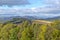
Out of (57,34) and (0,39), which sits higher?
(57,34)

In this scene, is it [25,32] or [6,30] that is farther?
[6,30]

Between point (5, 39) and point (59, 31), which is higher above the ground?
point (59, 31)

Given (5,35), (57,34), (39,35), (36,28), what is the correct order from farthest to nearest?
(5,35) < (36,28) < (39,35) < (57,34)

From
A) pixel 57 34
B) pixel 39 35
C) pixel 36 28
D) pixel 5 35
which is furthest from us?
pixel 5 35

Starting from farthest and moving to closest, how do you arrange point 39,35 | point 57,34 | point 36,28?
point 36,28 → point 39,35 → point 57,34

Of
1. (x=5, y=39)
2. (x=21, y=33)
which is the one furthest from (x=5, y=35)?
(x=21, y=33)

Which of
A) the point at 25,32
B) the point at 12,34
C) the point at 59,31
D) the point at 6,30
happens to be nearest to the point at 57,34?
the point at 59,31

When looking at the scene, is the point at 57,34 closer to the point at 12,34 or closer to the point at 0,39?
the point at 12,34

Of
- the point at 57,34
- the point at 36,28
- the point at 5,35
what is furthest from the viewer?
the point at 5,35

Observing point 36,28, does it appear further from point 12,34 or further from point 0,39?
point 0,39
